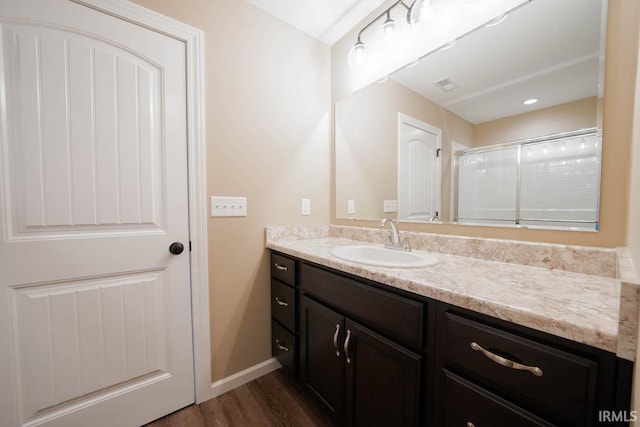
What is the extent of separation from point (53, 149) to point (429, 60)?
180 cm

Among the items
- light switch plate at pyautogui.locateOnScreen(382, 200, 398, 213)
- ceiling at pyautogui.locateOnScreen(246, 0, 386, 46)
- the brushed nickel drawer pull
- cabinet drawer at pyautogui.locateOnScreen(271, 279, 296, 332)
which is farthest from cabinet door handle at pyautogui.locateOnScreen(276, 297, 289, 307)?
ceiling at pyautogui.locateOnScreen(246, 0, 386, 46)

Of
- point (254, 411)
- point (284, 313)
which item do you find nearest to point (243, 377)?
point (254, 411)

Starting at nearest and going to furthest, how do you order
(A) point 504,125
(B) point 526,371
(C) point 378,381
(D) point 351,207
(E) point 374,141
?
(B) point 526,371, (C) point 378,381, (A) point 504,125, (E) point 374,141, (D) point 351,207

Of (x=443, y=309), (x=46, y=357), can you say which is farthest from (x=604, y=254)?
(x=46, y=357)

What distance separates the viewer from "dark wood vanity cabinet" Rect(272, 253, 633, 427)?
492mm

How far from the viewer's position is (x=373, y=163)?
1638mm

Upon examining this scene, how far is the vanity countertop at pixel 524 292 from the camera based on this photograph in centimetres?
49

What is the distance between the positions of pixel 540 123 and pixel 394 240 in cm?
80

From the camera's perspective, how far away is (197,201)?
1316 millimetres

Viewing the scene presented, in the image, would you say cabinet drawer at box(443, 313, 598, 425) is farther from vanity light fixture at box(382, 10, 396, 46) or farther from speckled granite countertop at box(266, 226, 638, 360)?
vanity light fixture at box(382, 10, 396, 46)

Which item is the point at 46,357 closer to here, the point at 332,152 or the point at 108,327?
the point at 108,327

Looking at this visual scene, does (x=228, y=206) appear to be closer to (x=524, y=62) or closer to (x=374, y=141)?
(x=374, y=141)

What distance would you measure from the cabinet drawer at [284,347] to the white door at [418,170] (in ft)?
3.19

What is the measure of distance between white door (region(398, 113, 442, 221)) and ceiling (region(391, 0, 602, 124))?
17 centimetres
